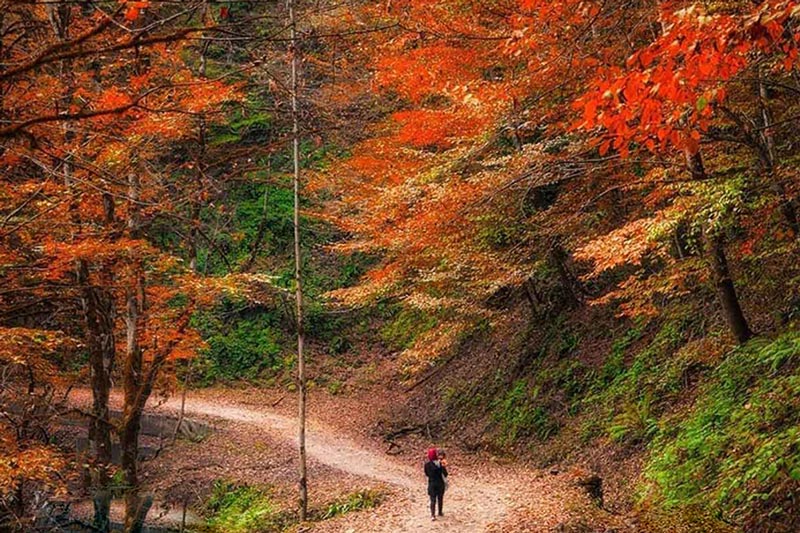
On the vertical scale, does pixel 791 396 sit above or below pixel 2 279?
below

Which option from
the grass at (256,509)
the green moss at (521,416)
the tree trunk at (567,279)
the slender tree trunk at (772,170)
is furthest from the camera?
the tree trunk at (567,279)

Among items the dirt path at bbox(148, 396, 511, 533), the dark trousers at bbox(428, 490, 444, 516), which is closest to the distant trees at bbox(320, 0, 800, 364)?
the dirt path at bbox(148, 396, 511, 533)

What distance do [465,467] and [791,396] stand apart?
29.0ft

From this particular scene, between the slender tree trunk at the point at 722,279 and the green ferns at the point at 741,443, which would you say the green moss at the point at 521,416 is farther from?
the slender tree trunk at the point at 722,279

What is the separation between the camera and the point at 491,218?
14.3 meters

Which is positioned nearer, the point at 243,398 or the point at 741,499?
the point at 741,499

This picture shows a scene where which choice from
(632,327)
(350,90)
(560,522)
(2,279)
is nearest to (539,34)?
(560,522)

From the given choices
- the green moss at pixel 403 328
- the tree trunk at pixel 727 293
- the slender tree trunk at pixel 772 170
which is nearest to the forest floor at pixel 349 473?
the tree trunk at pixel 727 293

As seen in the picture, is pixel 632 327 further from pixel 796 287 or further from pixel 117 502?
pixel 117 502

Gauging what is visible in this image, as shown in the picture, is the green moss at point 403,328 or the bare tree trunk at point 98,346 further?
the green moss at point 403,328

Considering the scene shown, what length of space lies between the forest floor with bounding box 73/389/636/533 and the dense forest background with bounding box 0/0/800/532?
96 centimetres

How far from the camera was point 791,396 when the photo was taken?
6.94 m

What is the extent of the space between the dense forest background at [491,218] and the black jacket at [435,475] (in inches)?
109

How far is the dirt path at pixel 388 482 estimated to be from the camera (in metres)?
10.5
